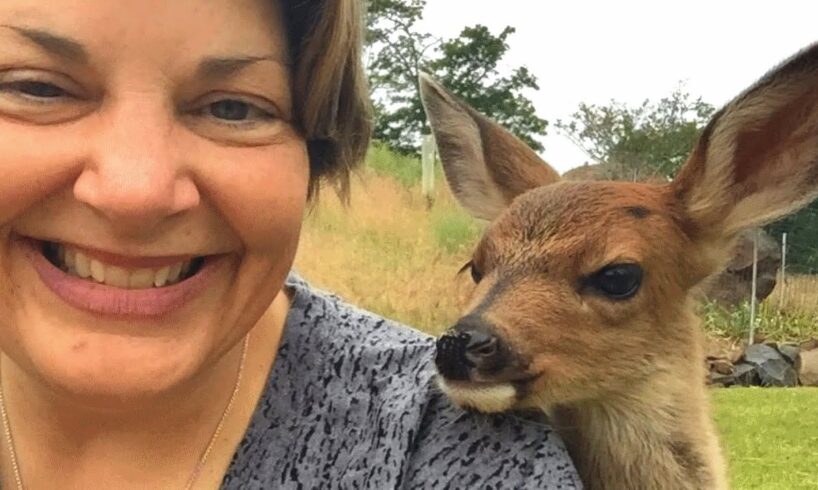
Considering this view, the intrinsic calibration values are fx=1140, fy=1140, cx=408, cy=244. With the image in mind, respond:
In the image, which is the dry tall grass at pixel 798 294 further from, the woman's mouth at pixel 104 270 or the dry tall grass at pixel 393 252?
the woman's mouth at pixel 104 270

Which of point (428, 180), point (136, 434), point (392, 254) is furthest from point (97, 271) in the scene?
point (428, 180)

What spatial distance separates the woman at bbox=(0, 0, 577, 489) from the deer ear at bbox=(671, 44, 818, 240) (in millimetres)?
790

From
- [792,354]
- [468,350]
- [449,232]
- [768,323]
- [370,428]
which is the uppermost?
[468,350]

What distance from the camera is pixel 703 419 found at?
212cm

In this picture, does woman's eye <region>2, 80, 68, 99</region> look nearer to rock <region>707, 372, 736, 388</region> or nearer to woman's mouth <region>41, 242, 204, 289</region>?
woman's mouth <region>41, 242, 204, 289</region>

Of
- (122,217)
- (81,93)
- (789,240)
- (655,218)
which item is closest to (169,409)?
(122,217)

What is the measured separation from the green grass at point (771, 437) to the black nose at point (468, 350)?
292cm

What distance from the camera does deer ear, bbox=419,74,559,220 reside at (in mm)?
2537

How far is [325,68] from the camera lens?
1674 millimetres

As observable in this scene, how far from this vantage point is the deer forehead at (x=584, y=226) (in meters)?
2.03

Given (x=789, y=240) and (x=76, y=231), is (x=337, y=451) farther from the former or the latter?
(x=789, y=240)

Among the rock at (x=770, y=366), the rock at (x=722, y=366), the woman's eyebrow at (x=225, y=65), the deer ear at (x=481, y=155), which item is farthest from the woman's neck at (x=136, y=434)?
the rock at (x=770, y=366)

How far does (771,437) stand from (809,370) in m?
4.21

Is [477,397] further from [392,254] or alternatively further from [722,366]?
[722,366]
